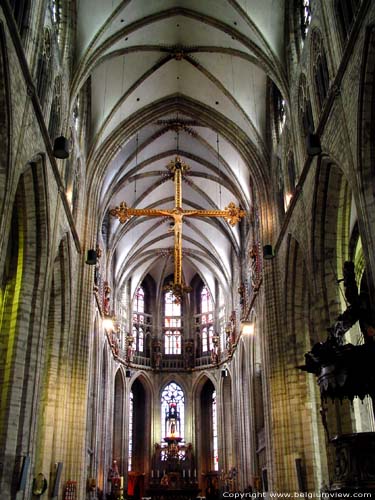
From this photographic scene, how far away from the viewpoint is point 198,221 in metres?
34.9

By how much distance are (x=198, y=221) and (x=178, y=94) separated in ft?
35.4

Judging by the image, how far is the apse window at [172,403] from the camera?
38500mm

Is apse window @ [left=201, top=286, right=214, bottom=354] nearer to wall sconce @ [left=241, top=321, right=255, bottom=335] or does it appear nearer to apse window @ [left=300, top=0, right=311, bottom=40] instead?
wall sconce @ [left=241, top=321, right=255, bottom=335]

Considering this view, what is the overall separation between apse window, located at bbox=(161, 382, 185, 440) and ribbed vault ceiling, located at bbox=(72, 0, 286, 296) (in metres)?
12.2

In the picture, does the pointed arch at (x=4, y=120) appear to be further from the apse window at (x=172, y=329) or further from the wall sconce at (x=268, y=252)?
the apse window at (x=172, y=329)

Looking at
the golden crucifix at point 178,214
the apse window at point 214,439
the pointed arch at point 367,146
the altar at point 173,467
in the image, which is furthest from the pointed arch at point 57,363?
the apse window at point 214,439

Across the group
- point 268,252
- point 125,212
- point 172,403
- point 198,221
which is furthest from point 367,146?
point 172,403

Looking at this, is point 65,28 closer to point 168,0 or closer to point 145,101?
point 168,0

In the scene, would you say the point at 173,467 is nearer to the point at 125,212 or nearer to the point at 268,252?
the point at 125,212

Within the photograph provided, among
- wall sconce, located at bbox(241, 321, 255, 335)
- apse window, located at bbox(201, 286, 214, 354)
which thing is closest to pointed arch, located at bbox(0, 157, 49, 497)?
wall sconce, located at bbox(241, 321, 255, 335)

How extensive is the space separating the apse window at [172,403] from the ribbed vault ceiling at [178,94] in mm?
12242

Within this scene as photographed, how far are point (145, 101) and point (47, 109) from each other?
916 cm

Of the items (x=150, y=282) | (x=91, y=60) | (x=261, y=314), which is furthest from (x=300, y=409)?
(x=150, y=282)

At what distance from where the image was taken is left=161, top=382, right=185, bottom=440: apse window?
38.5 meters
